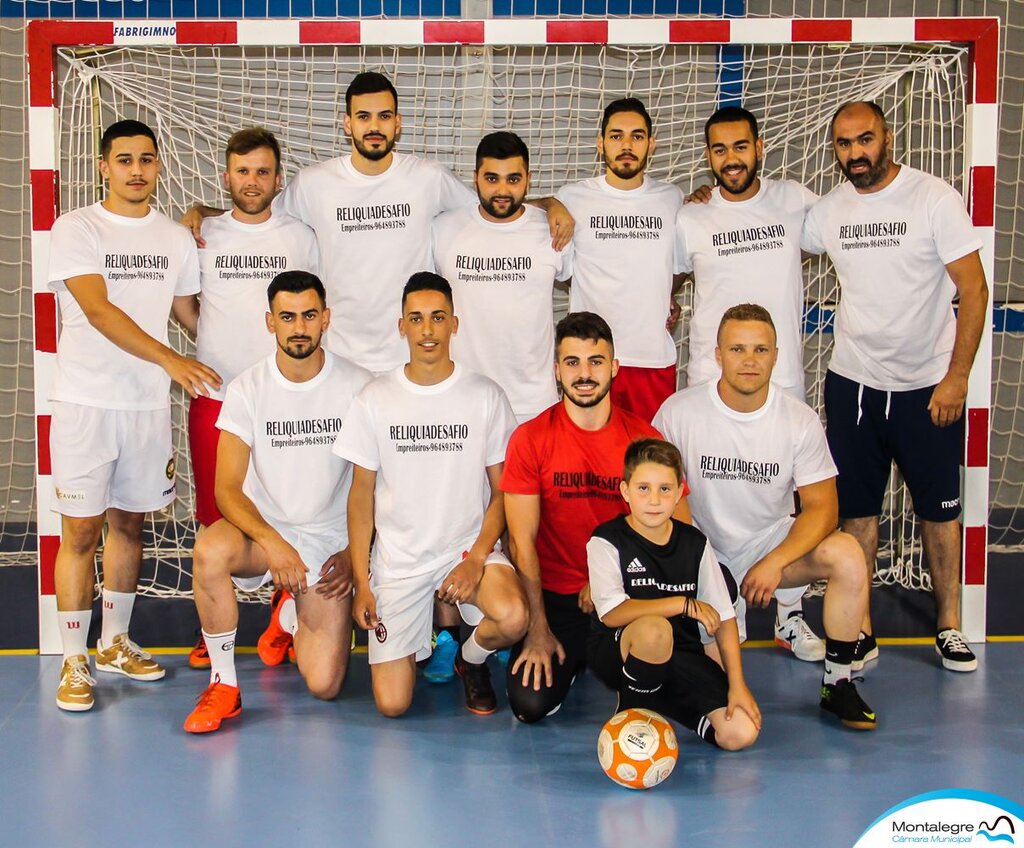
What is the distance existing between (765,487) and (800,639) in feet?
3.00

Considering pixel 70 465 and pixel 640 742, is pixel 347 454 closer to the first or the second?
pixel 70 465

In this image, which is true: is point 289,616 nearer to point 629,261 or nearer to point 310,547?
point 310,547

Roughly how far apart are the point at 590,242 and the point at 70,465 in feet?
7.55

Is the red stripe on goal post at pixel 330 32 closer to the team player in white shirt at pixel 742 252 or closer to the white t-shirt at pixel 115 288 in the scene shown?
the white t-shirt at pixel 115 288

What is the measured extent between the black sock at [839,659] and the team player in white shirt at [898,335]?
561 mm

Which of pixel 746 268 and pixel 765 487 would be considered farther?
pixel 746 268

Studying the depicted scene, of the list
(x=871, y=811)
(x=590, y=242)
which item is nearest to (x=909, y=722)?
(x=871, y=811)

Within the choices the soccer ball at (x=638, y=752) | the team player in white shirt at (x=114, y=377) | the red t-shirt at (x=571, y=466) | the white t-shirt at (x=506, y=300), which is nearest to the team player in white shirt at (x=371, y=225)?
the white t-shirt at (x=506, y=300)

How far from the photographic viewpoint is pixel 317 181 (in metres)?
4.68

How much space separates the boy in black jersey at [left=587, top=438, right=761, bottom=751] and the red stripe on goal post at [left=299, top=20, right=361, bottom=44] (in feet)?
7.60

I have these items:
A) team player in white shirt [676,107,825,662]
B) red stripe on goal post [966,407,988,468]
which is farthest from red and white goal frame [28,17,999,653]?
team player in white shirt [676,107,825,662]

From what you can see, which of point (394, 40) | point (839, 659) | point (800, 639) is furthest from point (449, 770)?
point (394, 40)

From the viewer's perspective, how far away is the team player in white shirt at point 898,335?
454 centimetres

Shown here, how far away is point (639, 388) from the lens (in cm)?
475
